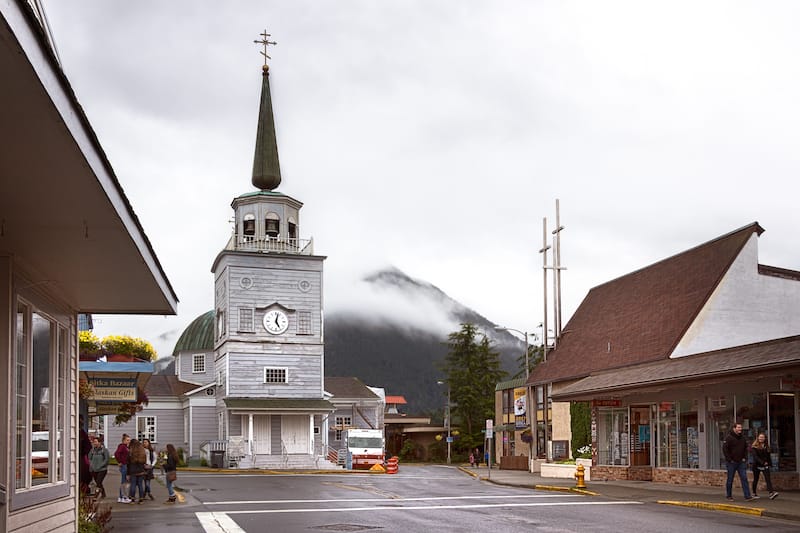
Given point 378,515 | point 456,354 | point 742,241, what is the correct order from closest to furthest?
point 378,515
point 742,241
point 456,354

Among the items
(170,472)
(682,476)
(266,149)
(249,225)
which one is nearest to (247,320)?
(249,225)

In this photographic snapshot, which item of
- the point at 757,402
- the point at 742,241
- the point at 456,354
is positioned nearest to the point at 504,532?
the point at 757,402

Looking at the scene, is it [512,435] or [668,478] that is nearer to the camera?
[668,478]

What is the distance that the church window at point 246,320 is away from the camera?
57562 mm

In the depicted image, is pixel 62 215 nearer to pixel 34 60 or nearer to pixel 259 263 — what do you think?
pixel 34 60

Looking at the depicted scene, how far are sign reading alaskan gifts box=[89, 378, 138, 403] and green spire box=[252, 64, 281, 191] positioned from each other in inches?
1488

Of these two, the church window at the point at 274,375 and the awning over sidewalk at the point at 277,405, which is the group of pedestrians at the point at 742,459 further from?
the church window at the point at 274,375

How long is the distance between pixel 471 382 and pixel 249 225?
35.3 meters

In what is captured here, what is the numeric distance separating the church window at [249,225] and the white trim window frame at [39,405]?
154ft

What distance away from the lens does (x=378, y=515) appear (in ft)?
64.1

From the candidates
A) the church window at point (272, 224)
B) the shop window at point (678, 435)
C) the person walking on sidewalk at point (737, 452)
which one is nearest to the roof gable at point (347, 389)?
the church window at point (272, 224)

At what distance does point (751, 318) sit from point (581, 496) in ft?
39.4

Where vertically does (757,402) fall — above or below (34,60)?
below

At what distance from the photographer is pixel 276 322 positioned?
2293 inches
